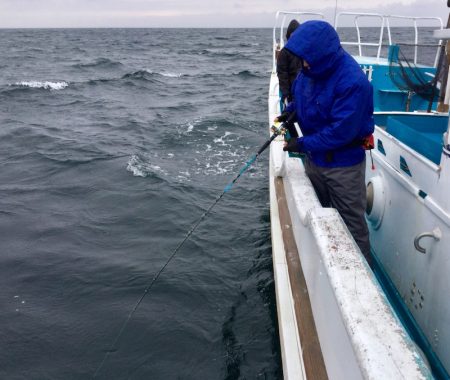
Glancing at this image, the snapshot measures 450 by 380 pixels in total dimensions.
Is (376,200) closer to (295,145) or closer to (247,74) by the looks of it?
(295,145)

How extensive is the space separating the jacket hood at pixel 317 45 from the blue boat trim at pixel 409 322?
2075 mm

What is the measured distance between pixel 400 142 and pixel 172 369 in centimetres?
277

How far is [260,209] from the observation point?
7.29 meters

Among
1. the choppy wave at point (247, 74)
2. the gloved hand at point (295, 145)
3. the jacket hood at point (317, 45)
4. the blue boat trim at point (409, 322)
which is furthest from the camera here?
the choppy wave at point (247, 74)

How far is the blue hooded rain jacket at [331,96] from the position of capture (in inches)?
110

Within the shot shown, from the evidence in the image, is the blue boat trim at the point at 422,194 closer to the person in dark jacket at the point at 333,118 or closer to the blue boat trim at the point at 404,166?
the blue boat trim at the point at 404,166

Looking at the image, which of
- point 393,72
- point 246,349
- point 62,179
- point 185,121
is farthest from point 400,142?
point 185,121

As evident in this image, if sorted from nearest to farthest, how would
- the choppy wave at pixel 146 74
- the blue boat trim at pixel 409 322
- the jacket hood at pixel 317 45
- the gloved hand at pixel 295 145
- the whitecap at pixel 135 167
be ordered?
the jacket hood at pixel 317 45
the blue boat trim at pixel 409 322
the gloved hand at pixel 295 145
the whitecap at pixel 135 167
the choppy wave at pixel 146 74

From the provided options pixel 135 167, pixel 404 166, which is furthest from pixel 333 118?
pixel 135 167

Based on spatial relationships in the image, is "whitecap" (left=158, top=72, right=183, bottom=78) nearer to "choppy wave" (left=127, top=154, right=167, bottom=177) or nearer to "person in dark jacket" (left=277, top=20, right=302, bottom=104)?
"choppy wave" (left=127, top=154, right=167, bottom=177)

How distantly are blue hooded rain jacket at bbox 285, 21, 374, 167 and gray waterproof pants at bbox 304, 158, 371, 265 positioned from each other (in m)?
0.08

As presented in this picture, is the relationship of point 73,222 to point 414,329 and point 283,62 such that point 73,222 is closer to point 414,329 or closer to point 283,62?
point 283,62

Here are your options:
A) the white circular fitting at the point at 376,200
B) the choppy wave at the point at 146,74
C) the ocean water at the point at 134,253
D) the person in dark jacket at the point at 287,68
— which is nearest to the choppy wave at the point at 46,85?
the choppy wave at the point at 146,74

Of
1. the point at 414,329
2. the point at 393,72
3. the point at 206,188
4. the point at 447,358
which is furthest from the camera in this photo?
the point at 206,188
